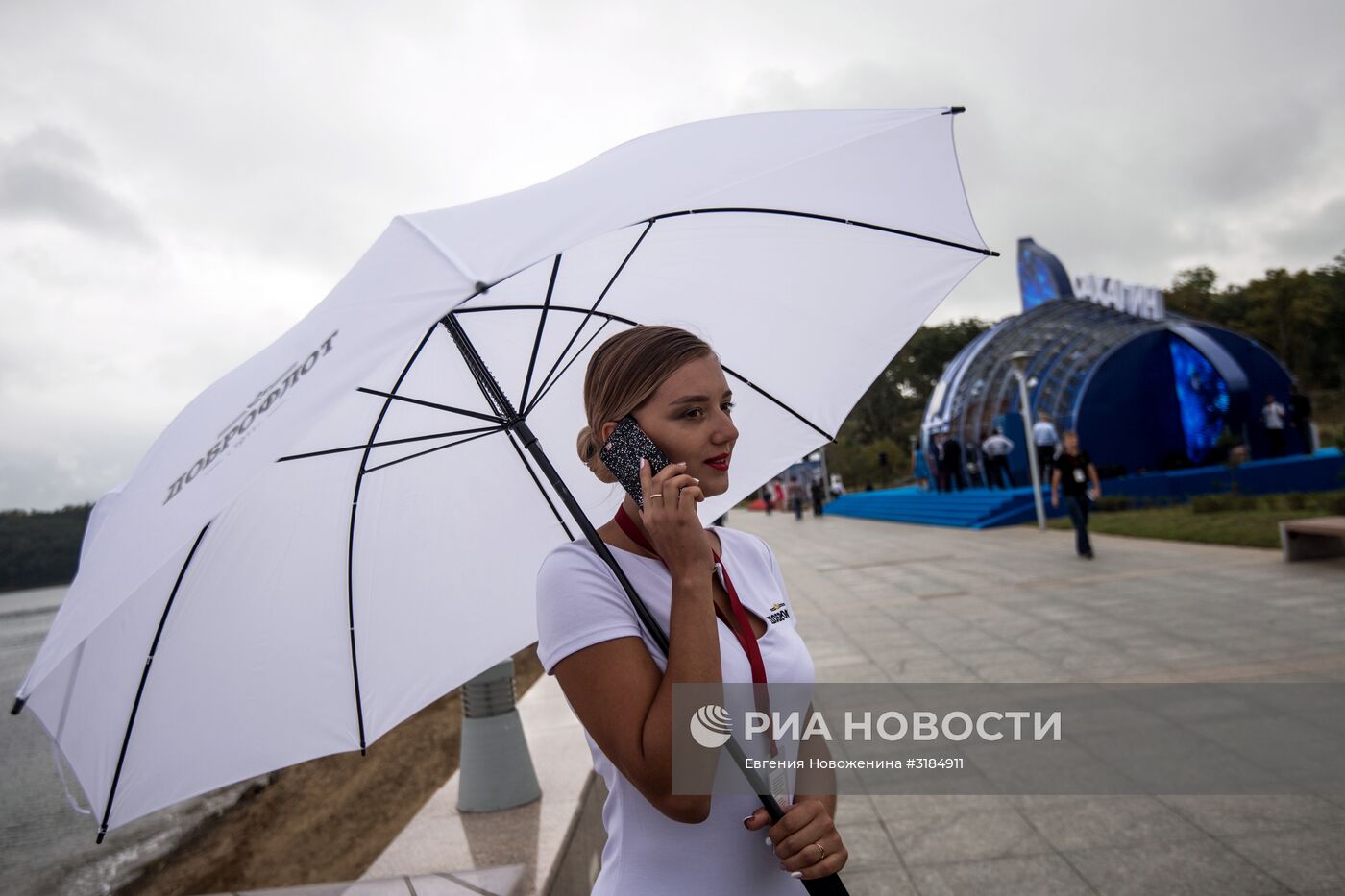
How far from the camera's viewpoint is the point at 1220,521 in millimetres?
14680

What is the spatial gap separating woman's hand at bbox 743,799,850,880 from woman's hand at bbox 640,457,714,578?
1.40ft

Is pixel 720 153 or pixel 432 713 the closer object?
pixel 720 153

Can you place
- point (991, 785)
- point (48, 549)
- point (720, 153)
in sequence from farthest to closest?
1. point (48, 549)
2. point (991, 785)
3. point (720, 153)

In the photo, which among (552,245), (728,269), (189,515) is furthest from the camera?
(728,269)

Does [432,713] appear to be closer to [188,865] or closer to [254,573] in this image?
[188,865]

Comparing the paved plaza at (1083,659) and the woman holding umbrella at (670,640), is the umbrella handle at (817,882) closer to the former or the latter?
the woman holding umbrella at (670,640)

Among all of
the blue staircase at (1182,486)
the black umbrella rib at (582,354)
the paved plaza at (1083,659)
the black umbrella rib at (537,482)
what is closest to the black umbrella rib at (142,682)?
the black umbrella rib at (537,482)

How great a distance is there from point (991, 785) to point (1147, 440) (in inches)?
875

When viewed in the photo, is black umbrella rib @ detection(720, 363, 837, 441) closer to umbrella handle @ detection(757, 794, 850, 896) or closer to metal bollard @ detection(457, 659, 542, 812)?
umbrella handle @ detection(757, 794, 850, 896)

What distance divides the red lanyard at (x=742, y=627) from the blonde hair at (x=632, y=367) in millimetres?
111

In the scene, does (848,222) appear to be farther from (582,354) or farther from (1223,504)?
(1223,504)

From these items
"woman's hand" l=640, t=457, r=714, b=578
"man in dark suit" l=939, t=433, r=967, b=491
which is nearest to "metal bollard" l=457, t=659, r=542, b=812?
"woman's hand" l=640, t=457, r=714, b=578

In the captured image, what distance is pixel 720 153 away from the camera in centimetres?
219

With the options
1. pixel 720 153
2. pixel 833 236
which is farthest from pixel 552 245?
pixel 833 236
